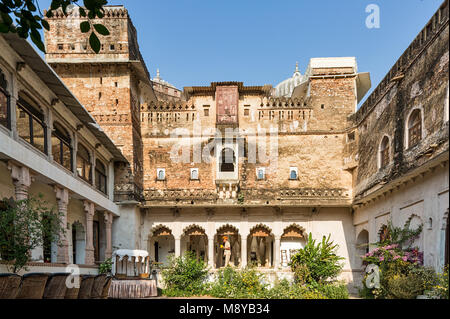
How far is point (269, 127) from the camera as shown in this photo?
23.0 meters

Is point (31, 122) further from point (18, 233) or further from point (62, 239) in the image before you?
point (62, 239)

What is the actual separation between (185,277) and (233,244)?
6969 millimetres

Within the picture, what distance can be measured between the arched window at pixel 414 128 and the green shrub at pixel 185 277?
1107cm

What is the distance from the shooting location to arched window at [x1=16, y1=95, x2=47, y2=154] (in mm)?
11812

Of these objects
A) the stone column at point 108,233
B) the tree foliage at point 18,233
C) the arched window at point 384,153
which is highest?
the arched window at point 384,153

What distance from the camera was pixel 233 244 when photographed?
2509 cm

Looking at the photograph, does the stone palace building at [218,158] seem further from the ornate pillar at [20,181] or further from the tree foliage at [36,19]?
the tree foliage at [36,19]

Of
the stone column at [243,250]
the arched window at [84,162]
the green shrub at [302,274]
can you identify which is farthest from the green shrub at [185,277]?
the arched window at [84,162]

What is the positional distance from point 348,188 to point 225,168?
745cm

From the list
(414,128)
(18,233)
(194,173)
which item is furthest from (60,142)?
(414,128)

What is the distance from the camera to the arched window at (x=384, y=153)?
15977mm

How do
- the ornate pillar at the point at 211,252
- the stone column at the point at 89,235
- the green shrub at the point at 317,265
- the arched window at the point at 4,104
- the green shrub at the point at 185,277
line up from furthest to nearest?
Answer: the ornate pillar at the point at 211,252
the green shrub at the point at 185,277
the green shrub at the point at 317,265
the stone column at the point at 89,235
the arched window at the point at 4,104

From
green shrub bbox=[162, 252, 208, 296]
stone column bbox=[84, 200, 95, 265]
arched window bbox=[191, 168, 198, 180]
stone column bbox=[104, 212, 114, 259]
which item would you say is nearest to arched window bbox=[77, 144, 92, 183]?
stone column bbox=[84, 200, 95, 265]

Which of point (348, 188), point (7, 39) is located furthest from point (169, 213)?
point (7, 39)
